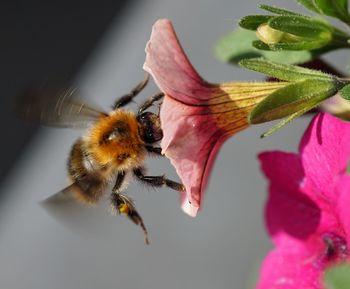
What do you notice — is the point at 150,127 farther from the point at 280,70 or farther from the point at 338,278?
the point at 338,278

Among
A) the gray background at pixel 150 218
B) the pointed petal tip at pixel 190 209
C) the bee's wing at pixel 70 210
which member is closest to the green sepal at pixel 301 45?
the pointed petal tip at pixel 190 209

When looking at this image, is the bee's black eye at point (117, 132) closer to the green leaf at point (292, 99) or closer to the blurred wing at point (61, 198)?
the blurred wing at point (61, 198)

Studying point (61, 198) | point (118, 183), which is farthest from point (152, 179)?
point (61, 198)

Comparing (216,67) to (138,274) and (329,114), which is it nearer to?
(138,274)

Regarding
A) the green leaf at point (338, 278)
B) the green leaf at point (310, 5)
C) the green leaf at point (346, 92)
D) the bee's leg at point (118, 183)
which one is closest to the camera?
the green leaf at point (338, 278)

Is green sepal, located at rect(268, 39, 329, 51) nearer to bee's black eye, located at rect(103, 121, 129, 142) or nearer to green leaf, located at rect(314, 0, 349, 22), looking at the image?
green leaf, located at rect(314, 0, 349, 22)

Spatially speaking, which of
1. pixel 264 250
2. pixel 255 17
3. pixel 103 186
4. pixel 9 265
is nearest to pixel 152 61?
pixel 255 17

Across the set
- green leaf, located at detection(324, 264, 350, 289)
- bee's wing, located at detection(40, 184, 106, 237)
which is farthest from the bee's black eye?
green leaf, located at detection(324, 264, 350, 289)
